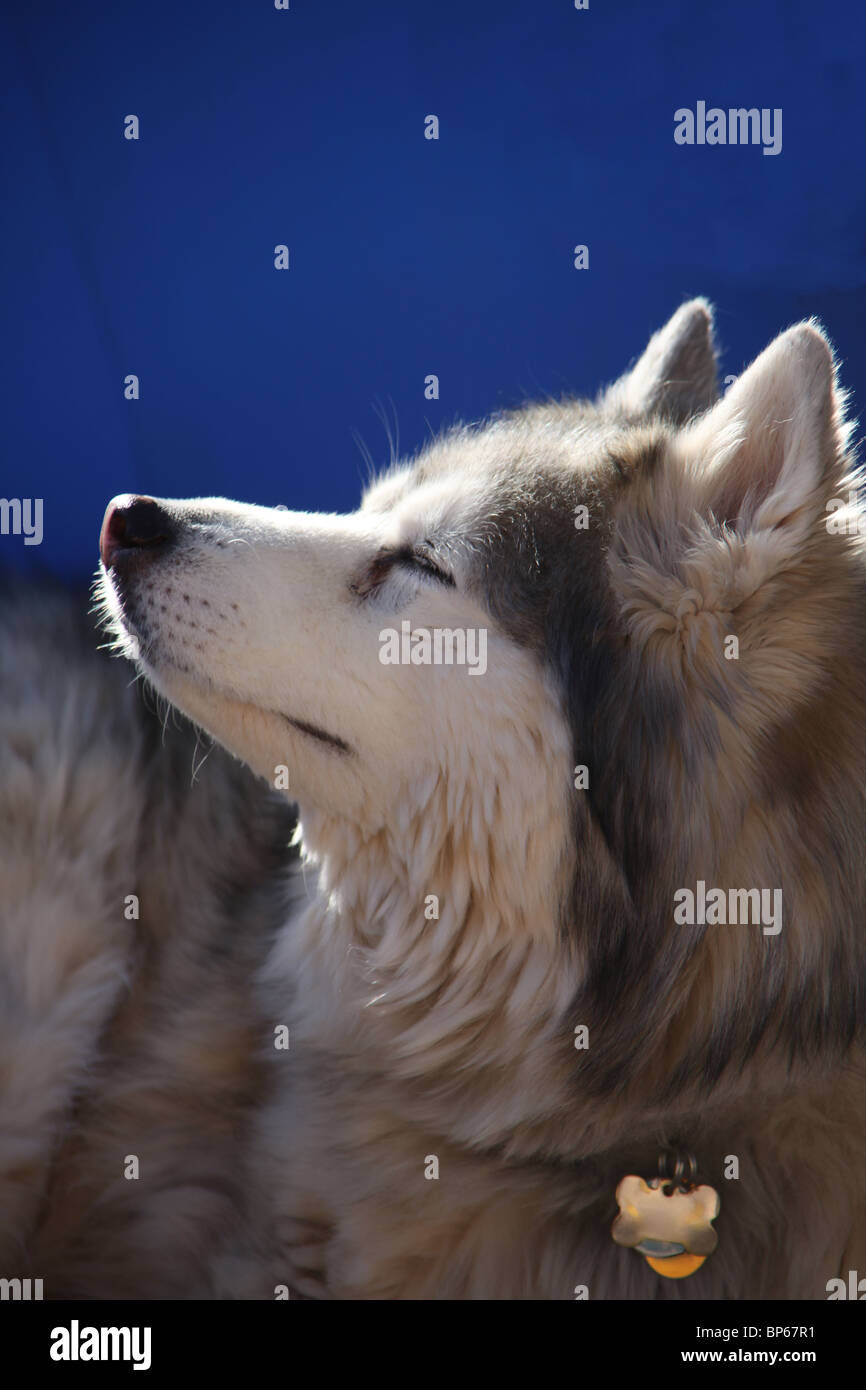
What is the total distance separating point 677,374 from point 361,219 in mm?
1471

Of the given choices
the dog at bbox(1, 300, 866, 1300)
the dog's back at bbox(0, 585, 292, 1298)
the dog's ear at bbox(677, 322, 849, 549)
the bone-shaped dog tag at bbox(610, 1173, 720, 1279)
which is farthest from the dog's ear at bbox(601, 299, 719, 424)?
the bone-shaped dog tag at bbox(610, 1173, 720, 1279)

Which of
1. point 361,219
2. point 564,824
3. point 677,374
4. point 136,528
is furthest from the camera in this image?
point 361,219

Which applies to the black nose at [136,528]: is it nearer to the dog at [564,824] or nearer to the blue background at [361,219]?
the dog at [564,824]

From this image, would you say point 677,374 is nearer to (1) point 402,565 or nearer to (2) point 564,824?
(1) point 402,565

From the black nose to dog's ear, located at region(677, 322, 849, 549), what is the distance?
827 mm

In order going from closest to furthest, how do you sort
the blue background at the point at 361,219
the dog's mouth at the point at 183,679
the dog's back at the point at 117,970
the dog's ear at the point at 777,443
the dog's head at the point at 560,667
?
1. the dog's ear at the point at 777,443
2. the dog's head at the point at 560,667
3. the dog's mouth at the point at 183,679
4. the dog's back at the point at 117,970
5. the blue background at the point at 361,219

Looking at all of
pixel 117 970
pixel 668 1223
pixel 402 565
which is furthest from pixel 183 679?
pixel 668 1223

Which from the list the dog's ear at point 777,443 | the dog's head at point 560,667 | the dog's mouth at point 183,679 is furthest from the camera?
the dog's mouth at point 183,679

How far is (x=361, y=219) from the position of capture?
133 inches

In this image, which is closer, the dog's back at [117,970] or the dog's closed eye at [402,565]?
the dog's closed eye at [402,565]

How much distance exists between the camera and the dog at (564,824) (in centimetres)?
168

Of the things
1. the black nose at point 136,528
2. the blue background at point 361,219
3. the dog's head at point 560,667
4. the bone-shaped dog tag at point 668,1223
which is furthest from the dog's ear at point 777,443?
the blue background at point 361,219

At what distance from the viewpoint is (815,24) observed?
3.02 meters
